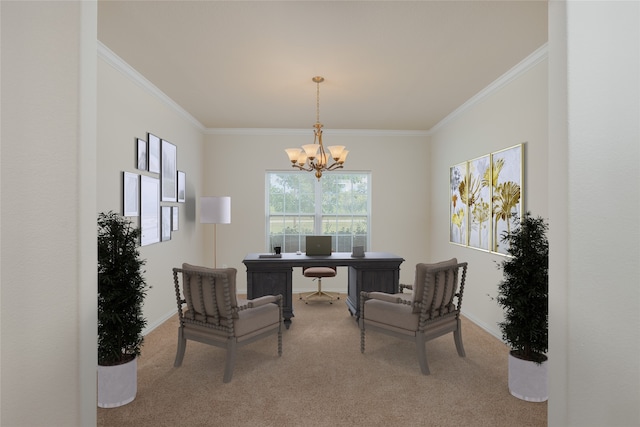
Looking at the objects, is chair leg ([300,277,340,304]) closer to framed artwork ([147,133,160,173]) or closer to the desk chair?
the desk chair

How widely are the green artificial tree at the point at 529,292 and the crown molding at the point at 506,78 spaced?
4.93 ft

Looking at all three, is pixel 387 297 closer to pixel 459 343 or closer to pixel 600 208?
pixel 459 343

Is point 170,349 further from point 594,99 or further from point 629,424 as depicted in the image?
point 594,99

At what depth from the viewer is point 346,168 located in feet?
21.5

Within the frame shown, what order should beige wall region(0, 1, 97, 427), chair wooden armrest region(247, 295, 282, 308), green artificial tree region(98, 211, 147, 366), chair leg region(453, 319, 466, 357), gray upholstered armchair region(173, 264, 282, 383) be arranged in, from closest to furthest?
beige wall region(0, 1, 97, 427) < green artificial tree region(98, 211, 147, 366) < gray upholstered armchair region(173, 264, 282, 383) < chair wooden armrest region(247, 295, 282, 308) < chair leg region(453, 319, 466, 357)

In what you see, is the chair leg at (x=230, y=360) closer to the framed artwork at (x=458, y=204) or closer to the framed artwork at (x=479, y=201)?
the framed artwork at (x=479, y=201)

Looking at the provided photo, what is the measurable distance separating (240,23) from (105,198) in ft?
6.81

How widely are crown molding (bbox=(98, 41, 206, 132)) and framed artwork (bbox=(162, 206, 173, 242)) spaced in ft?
4.71

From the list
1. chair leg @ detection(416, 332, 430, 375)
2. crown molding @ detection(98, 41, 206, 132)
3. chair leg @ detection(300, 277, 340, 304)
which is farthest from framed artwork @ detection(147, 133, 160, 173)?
chair leg @ detection(416, 332, 430, 375)

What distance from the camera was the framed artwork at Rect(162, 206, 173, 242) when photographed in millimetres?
4648

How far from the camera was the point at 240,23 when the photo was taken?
2777 mm

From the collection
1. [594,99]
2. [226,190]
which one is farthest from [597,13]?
[226,190]

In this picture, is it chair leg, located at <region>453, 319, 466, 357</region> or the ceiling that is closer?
the ceiling

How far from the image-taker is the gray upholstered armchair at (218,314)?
3020mm
